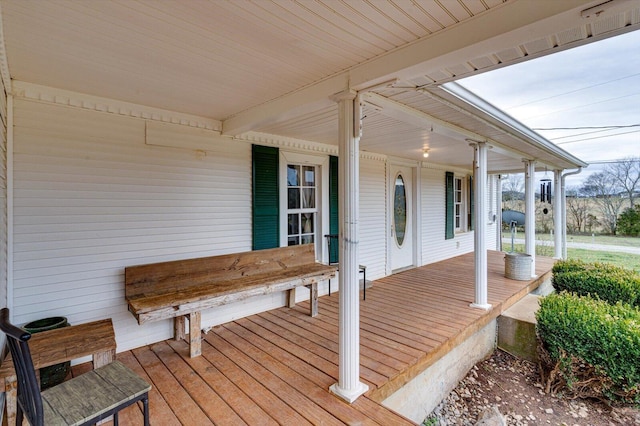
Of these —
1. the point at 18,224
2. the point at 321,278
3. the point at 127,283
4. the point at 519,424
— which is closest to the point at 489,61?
the point at 321,278

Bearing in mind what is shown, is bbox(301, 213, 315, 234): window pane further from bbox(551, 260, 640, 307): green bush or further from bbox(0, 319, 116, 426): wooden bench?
bbox(551, 260, 640, 307): green bush

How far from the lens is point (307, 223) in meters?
4.77

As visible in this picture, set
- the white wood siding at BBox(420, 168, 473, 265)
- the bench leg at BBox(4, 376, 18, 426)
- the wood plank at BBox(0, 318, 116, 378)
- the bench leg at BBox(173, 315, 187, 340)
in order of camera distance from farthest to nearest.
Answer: the white wood siding at BBox(420, 168, 473, 265)
the bench leg at BBox(173, 315, 187, 340)
the wood plank at BBox(0, 318, 116, 378)
the bench leg at BBox(4, 376, 18, 426)

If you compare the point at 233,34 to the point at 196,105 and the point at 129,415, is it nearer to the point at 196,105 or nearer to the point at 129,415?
the point at 196,105

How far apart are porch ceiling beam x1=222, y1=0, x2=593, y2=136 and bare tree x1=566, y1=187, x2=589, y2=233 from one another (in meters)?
16.6

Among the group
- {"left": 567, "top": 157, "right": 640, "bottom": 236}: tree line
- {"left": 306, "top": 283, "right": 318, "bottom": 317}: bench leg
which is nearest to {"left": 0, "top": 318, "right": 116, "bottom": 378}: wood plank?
{"left": 306, "top": 283, "right": 318, "bottom": 317}: bench leg

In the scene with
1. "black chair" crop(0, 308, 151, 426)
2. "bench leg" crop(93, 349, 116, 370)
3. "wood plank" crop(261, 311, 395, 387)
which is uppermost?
"black chair" crop(0, 308, 151, 426)

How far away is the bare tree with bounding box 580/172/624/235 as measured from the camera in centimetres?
1274

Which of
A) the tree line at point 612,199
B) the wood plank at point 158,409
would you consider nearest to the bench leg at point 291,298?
the wood plank at point 158,409

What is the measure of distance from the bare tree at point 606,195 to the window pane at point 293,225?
15.3 m

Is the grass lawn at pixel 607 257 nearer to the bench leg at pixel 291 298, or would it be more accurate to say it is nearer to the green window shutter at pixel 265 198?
the bench leg at pixel 291 298

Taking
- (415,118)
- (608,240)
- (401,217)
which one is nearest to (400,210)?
(401,217)

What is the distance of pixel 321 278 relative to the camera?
402 centimetres

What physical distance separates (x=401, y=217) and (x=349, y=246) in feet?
15.1
